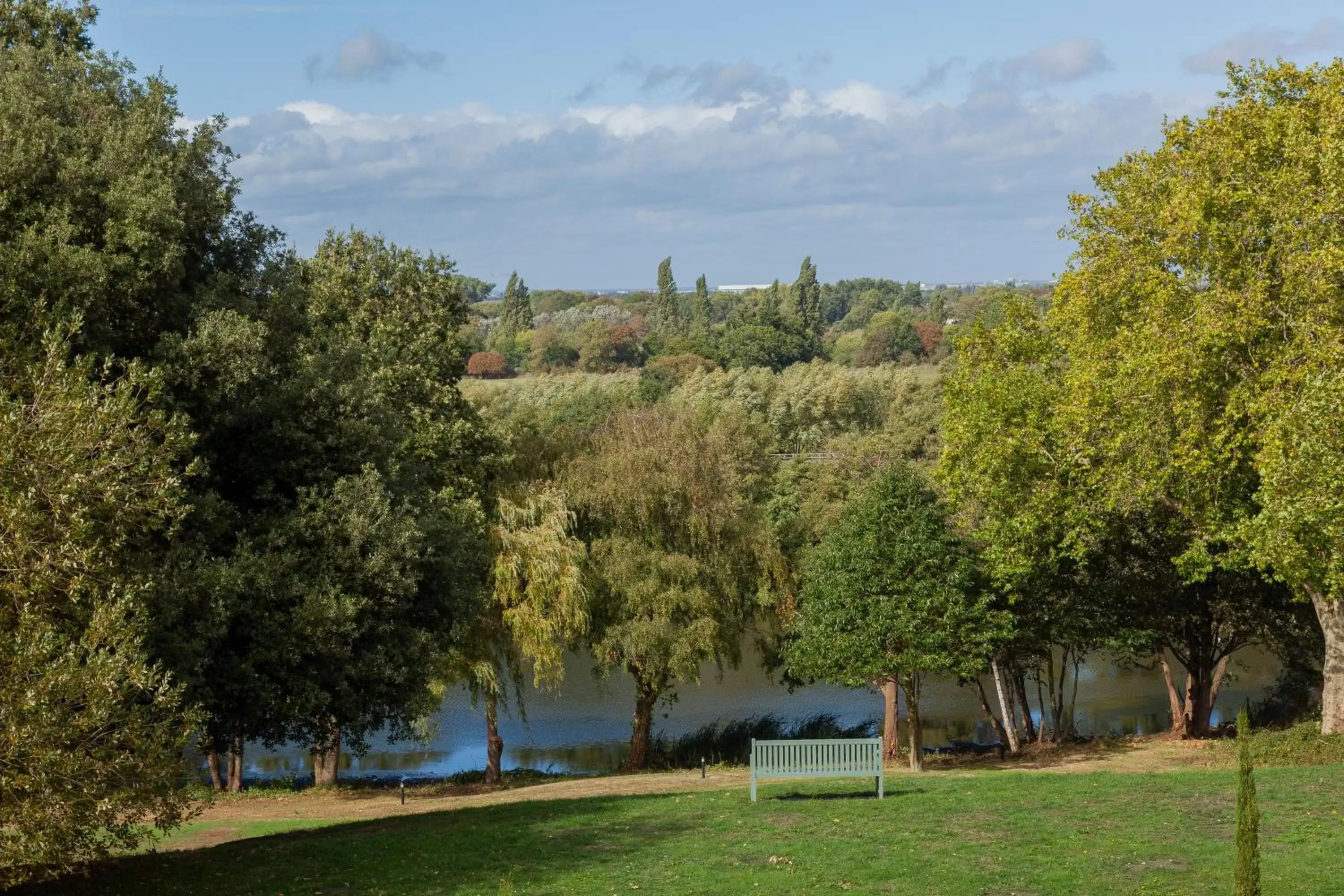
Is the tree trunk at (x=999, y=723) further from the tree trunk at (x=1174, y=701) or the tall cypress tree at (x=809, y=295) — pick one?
the tall cypress tree at (x=809, y=295)

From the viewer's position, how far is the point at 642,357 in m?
138

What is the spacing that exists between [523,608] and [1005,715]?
1154cm

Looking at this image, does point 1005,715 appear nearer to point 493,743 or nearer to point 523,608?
point 523,608

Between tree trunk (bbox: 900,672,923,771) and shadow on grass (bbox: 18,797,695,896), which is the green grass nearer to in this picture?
shadow on grass (bbox: 18,797,695,896)

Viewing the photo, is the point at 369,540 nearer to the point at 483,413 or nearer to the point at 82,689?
the point at 82,689

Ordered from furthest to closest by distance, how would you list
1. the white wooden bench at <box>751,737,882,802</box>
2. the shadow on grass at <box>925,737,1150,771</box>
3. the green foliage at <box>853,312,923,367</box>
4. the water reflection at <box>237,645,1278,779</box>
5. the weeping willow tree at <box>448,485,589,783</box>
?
the green foliage at <box>853,312,923,367</box> → the water reflection at <box>237,645,1278,779</box> → the weeping willow tree at <box>448,485,589,783</box> → the shadow on grass at <box>925,737,1150,771</box> → the white wooden bench at <box>751,737,882,802</box>

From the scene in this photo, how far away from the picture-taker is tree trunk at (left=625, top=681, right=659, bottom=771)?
3341 centimetres

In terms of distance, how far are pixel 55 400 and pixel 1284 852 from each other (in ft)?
43.5

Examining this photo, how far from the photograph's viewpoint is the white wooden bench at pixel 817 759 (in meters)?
19.1

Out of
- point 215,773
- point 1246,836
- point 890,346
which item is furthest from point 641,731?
point 890,346

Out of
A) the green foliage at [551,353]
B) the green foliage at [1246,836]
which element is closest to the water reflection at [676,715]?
the green foliage at [1246,836]

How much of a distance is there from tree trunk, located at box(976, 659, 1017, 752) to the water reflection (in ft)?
19.5

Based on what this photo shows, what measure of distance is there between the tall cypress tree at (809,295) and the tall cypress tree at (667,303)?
16386 mm

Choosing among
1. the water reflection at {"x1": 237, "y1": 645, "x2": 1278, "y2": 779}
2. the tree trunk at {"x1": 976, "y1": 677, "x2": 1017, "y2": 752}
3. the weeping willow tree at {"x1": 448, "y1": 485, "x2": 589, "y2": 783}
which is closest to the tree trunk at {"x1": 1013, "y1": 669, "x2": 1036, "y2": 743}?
the tree trunk at {"x1": 976, "y1": 677, "x2": 1017, "y2": 752}
